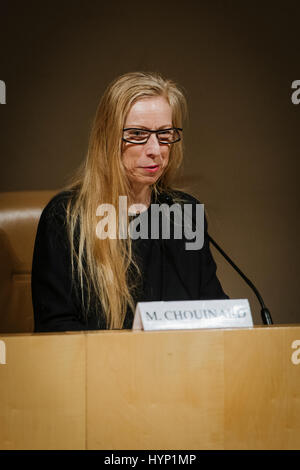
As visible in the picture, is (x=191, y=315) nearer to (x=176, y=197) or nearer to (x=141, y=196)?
(x=141, y=196)

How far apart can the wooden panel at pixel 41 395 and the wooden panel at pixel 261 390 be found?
214 millimetres

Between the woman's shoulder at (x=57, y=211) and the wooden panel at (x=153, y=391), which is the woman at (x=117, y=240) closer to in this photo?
the woman's shoulder at (x=57, y=211)

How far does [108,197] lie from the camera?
1.54 m

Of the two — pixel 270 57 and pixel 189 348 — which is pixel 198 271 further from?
pixel 270 57

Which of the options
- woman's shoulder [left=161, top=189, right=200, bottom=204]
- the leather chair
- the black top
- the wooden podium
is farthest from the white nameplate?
the leather chair

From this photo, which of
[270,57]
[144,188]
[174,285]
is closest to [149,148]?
[144,188]

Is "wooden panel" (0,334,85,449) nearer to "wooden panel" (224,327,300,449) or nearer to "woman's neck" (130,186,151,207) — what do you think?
"wooden panel" (224,327,300,449)

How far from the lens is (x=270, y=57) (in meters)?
2.15

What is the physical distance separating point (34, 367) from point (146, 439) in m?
0.19

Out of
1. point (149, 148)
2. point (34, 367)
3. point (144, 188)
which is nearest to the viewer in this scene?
point (34, 367)

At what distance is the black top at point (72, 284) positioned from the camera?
1404 mm

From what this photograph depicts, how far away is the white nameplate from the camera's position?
Result: 37.9 inches

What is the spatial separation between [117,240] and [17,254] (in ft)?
1.45

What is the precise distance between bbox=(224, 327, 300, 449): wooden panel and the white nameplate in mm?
72
